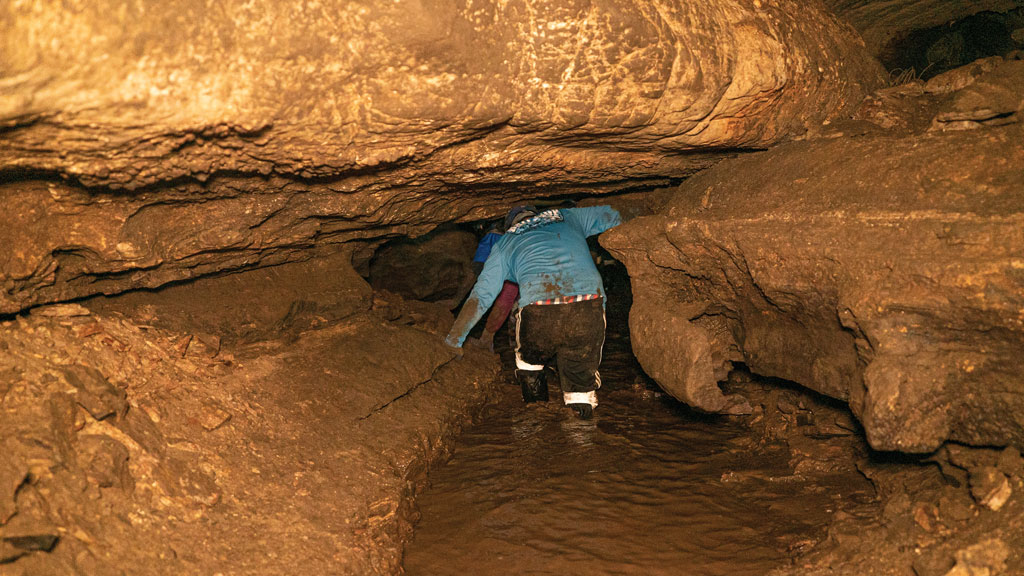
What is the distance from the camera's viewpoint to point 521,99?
2924 mm

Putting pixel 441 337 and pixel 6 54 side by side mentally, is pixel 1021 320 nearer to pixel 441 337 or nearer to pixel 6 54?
pixel 6 54

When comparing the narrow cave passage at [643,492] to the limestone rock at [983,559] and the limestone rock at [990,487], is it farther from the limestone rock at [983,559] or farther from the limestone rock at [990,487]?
the limestone rock at [983,559]

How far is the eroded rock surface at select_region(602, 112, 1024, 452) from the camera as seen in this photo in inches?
102

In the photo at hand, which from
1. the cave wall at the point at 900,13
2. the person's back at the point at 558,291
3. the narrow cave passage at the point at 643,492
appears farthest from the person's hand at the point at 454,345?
the cave wall at the point at 900,13

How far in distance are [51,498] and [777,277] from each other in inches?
127

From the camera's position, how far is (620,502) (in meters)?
3.57

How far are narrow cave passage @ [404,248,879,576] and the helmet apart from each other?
1485 mm

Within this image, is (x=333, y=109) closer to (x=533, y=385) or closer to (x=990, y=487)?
(x=990, y=487)

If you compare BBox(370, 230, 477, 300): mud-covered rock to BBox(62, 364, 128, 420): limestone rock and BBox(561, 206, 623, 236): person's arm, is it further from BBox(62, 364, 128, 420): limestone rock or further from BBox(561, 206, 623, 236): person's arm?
BBox(62, 364, 128, 420): limestone rock

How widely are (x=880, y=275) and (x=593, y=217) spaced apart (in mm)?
2542

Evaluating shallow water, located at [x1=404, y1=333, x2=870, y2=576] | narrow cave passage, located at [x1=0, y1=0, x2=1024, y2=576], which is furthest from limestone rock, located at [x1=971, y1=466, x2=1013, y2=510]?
shallow water, located at [x1=404, y1=333, x2=870, y2=576]

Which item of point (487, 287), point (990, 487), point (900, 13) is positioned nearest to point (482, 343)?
point (487, 287)

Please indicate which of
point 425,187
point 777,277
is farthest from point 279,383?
point 777,277

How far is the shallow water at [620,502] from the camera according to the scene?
3.06 meters
